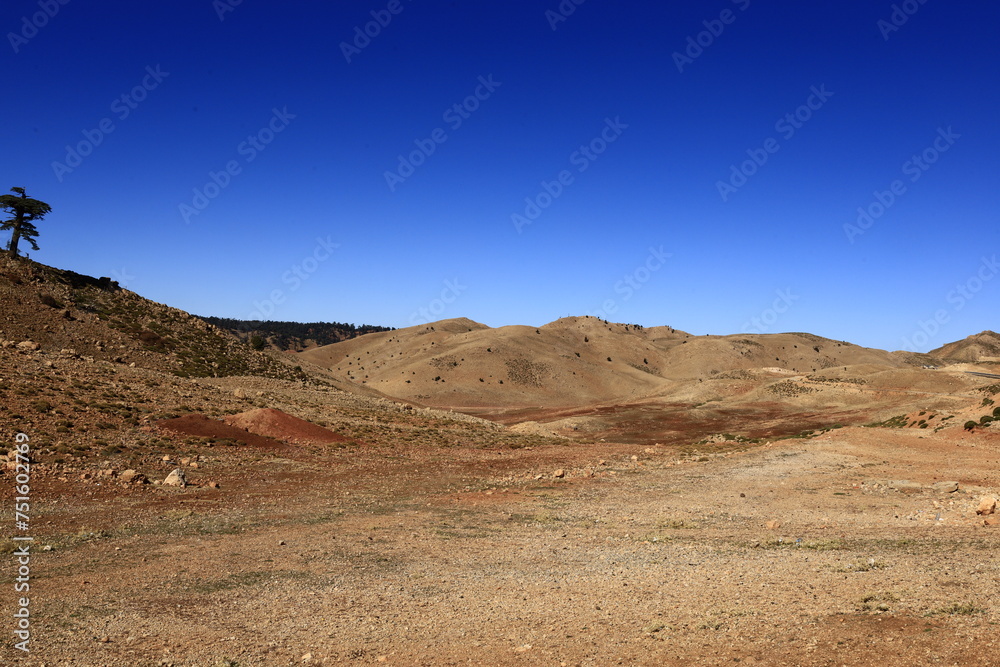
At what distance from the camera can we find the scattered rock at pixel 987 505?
1534 centimetres

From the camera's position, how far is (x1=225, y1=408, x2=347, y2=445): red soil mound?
3192 centimetres

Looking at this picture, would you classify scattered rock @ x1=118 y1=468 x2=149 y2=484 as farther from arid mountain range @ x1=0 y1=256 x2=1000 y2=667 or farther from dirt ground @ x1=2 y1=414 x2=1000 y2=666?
dirt ground @ x1=2 y1=414 x2=1000 y2=666

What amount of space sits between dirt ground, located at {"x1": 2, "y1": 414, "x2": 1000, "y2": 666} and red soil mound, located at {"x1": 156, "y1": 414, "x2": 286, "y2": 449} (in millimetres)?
5897

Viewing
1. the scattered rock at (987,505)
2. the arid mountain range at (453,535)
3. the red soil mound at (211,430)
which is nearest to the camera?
the arid mountain range at (453,535)

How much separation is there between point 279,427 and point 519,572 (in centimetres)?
2391

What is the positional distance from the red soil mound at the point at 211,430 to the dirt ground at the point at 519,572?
5897 millimetres

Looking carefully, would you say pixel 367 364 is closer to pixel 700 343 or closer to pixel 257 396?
pixel 700 343

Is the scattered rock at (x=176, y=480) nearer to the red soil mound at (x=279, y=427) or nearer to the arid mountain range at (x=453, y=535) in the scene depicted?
the arid mountain range at (x=453, y=535)

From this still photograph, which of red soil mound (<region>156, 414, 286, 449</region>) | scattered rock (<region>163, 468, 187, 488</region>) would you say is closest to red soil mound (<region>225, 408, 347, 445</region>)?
red soil mound (<region>156, 414, 286, 449</region>)

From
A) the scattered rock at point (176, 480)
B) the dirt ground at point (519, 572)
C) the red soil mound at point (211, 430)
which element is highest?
the red soil mound at point (211, 430)

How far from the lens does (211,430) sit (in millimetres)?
30062

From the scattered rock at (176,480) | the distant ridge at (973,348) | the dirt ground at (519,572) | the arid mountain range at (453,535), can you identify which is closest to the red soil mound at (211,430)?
the arid mountain range at (453,535)

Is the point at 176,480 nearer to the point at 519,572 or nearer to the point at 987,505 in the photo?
the point at 519,572

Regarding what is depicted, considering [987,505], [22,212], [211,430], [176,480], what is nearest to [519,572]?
Result: [987,505]
